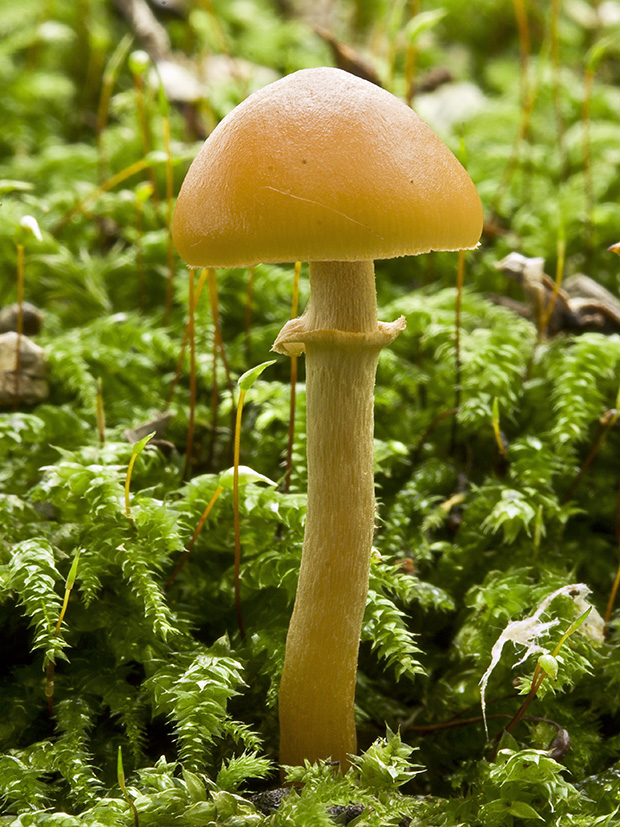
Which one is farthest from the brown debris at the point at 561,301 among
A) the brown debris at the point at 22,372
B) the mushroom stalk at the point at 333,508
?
the brown debris at the point at 22,372

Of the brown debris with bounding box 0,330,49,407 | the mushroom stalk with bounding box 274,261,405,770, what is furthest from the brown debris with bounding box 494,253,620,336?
the brown debris with bounding box 0,330,49,407

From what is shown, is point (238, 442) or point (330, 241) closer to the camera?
point (330, 241)

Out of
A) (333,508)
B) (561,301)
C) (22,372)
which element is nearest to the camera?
(333,508)

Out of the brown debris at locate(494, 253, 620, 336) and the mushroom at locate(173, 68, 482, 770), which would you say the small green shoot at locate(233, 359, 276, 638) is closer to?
the mushroom at locate(173, 68, 482, 770)

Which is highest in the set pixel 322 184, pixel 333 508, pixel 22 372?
pixel 322 184

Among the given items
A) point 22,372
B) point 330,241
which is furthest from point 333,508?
point 22,372

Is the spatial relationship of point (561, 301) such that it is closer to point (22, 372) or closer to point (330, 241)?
point (330, 241)
